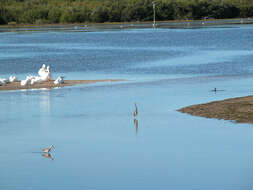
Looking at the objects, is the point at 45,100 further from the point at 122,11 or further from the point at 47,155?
the point at 122,11

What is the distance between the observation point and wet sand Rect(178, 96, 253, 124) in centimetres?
1577

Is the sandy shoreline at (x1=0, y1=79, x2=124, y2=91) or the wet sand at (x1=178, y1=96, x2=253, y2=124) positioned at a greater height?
the wet sand at (x1=178, y1=96, x2=253, y2=124)

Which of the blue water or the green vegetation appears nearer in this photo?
the blue water

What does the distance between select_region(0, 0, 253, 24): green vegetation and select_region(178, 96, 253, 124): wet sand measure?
321ft

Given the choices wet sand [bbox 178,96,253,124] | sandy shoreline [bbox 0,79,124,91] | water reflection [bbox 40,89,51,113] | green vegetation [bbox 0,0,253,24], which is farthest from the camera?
green vegetation [bbox 0,0,253,24]

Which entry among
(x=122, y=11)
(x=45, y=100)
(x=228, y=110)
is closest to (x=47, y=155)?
(x=228, y=110)

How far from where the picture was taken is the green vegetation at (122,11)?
116 meters

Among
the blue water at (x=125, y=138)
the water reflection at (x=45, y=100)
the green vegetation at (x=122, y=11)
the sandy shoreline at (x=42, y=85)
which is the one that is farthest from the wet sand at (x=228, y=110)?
the green vegetation at (x=122, y=11)

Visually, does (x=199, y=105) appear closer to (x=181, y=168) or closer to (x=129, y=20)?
(x=181, y=168)

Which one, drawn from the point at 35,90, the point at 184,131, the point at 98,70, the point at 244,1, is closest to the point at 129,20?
the point at 244,1

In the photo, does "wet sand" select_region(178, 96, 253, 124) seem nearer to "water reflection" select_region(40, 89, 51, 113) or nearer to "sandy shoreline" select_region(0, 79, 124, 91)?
"water reflection" select_region(40, 89, 51, 113)

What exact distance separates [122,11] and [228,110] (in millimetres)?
101722

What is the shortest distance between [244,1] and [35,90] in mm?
104815

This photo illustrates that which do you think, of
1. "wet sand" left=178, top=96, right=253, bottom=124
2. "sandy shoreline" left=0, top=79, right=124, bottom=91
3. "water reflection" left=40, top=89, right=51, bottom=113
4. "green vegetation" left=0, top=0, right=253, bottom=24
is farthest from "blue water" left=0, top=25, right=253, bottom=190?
"green vegetation" left=0, top=0, right=253, bottom=24
